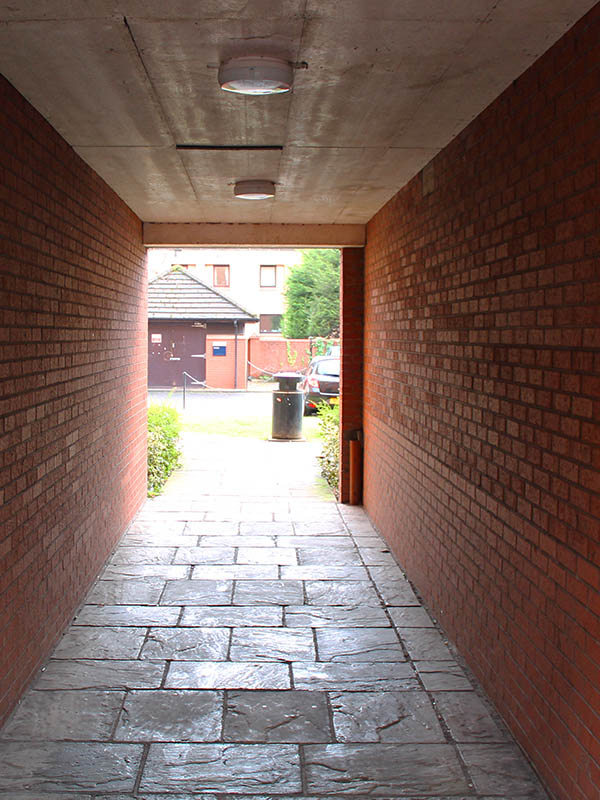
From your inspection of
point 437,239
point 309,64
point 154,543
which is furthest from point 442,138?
point 154,543

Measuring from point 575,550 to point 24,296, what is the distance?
3066mm

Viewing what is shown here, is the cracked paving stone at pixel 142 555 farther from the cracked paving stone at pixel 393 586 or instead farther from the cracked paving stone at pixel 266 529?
the cracked paving stone at pixel 393 586

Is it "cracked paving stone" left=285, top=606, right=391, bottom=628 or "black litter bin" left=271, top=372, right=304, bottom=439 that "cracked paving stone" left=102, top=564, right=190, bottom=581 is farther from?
"black litter bin" left=271, top=372, right=304, bottom=439

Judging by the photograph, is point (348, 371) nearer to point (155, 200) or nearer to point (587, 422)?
point (155, 200)

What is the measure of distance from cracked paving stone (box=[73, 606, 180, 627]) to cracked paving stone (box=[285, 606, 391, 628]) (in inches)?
32.0

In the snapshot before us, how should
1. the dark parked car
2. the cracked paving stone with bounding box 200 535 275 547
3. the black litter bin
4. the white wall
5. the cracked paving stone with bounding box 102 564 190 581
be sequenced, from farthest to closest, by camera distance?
the white wall → the dark parked car → the black litter bin → the cracked paving stone with bounding box 200 535 275 547 → the cracked paving stone with bounding box 102 564 190 581

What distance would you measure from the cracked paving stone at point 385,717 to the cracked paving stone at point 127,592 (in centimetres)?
203

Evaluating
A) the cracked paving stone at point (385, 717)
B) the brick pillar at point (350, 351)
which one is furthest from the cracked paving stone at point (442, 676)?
the brick pillar at point (350, 351)

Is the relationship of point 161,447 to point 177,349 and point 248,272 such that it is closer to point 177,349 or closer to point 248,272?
point 177,349

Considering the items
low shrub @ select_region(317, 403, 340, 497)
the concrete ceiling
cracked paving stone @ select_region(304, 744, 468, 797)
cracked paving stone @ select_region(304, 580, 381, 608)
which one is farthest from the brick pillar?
cracked paving stone @ select_region(304, 744, 468, 797)

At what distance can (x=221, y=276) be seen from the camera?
1681 inches

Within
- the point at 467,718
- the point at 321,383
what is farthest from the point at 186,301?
the point at 467,718

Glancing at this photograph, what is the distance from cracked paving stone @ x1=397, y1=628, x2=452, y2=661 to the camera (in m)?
4.80

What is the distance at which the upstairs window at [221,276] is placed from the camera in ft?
140
